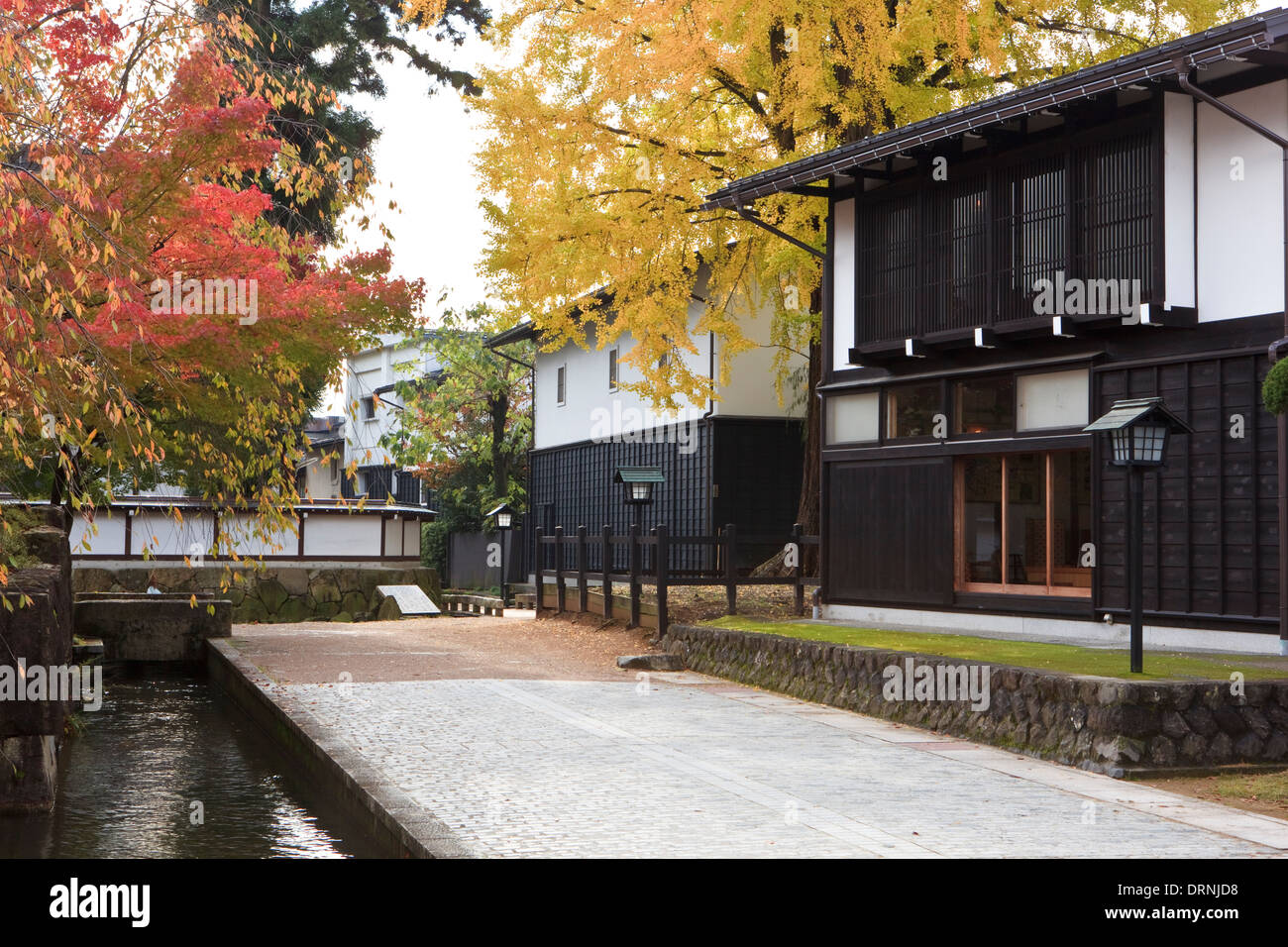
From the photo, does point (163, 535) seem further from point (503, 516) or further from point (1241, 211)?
point (1241, 211)

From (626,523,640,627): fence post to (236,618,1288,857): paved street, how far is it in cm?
567

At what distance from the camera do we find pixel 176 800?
10.1 metres

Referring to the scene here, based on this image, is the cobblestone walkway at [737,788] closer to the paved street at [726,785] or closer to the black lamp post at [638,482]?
the paved street at [726,785]

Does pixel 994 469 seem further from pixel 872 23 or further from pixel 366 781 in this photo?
pixel 366 781

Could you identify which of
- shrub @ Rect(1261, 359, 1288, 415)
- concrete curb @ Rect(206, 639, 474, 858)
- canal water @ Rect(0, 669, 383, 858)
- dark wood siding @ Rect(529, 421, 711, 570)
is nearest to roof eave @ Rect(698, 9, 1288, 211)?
shrub @ Rect(1261, 359, 1288, 415)

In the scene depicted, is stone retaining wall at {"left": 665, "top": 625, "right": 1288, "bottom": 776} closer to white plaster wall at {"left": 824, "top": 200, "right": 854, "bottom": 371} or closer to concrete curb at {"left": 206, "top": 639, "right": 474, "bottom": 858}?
concrete curb at {"left": 206, "top": 639, "right": 474, "bottom": 858}

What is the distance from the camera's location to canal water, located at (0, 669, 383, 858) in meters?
8.58

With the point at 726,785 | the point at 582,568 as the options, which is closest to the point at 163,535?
the point at 582,568

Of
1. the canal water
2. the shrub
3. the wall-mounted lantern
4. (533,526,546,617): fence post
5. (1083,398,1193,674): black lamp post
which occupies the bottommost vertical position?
the canal water

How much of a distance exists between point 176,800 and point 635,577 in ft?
34.7

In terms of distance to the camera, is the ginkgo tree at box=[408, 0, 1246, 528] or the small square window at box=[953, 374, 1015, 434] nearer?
the small square window at box=[953, 374, 1015, 434]

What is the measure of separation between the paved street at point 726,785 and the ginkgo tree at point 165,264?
234 cm

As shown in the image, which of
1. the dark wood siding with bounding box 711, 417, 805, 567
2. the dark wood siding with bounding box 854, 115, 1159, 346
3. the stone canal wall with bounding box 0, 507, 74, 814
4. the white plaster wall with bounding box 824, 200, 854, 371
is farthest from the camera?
the dark wood siding with bounding box 711, 417, 805, 567

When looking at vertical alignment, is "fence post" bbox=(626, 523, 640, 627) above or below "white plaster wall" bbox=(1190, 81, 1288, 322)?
below
